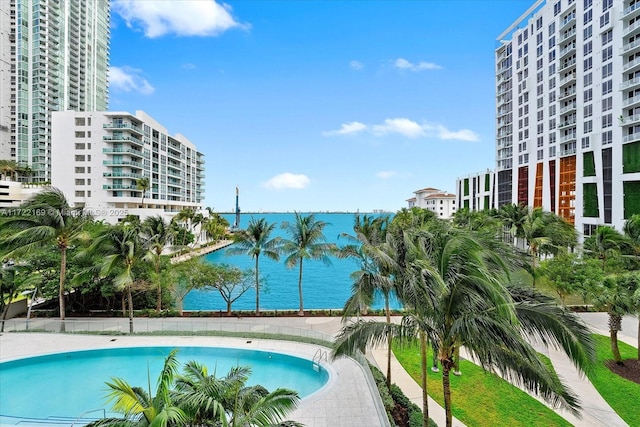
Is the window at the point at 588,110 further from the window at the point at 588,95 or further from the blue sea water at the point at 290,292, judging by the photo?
the blue sea water at the point at 290,292

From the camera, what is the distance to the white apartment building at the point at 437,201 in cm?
10875

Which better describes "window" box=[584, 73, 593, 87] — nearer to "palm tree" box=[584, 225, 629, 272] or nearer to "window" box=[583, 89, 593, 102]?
"window" box=[583, 89, 593, 102]

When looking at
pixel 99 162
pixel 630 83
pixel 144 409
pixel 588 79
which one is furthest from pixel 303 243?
pixel 99 162

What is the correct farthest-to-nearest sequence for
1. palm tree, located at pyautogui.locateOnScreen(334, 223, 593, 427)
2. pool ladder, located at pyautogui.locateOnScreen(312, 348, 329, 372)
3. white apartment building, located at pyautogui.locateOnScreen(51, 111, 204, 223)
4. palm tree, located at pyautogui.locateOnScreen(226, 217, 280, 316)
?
white apartment building, located at pyautogui.locateOnScreen(51, 111, 204, 223), palm tree, located at pyautogui.locateOnScreen(226, 217, 280, 316), pool ladder, located at pyautogui.locateOnScreen(312, 348, 329, 372), palm tree, located at pyautogui.locateOnScreen(334, 223, 593, 427)

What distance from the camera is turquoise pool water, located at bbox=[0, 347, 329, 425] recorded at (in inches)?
490

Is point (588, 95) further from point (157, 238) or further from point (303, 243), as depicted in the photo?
point (157, 238)

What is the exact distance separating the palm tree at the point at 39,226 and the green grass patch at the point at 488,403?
1643 cm

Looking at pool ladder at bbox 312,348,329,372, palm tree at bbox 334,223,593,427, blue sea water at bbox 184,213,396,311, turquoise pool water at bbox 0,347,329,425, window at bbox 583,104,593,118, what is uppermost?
window at bbox 583,104,593,118

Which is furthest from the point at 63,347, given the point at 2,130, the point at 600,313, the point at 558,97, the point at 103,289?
the point at 2,130

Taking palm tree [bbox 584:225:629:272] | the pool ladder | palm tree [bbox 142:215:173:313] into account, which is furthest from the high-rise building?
palm tree [bbox 584:225:629:272]

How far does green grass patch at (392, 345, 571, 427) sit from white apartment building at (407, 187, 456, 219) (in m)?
94.1

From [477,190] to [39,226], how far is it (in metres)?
66.2

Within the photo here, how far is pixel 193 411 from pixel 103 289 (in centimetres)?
1822

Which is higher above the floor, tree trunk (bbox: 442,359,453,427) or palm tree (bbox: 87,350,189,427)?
palm tree (bbox: 87,350,189,427)
